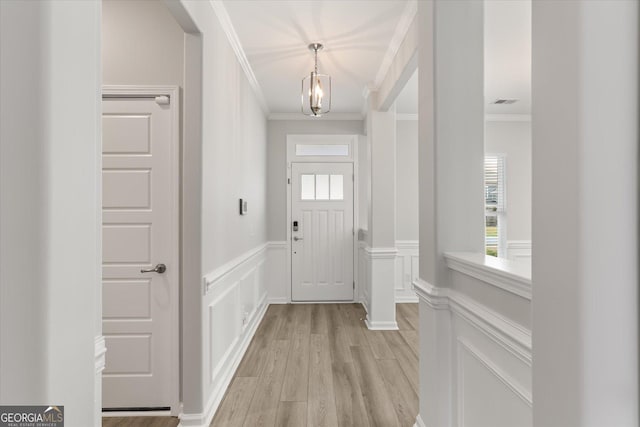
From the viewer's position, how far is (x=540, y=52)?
2.52 feet

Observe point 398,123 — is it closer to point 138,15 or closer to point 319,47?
point 319,47

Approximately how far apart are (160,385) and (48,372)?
1.65 meters

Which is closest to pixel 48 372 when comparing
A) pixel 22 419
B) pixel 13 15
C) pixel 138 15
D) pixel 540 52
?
pixel 22 419

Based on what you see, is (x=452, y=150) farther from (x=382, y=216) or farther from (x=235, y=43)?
(x=382, y=216)

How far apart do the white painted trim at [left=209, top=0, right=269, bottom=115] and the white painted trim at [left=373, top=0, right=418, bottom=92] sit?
4.14 feet

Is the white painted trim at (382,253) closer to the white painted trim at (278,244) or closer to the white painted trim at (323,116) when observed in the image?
the white painted trim at (278,244)

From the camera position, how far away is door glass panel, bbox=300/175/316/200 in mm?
5062

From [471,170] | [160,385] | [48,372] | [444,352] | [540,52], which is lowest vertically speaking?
[160,385]

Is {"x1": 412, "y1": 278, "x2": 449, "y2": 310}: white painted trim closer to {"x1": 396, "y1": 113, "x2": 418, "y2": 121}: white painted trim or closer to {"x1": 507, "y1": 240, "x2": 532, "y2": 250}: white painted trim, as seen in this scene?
{"x1": 396, "y1": 113, "x2": 418, "y2": 121}: white painted trim

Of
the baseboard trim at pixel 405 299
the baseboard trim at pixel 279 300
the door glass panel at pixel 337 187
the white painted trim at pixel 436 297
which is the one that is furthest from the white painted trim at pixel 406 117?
the white painted trim at pixel 436 297

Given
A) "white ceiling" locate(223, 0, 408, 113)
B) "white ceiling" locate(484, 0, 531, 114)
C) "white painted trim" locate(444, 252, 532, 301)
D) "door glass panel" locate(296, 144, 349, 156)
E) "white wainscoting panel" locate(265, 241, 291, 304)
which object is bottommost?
"white wainscoting panel" locate(265, 241, 291, 304)

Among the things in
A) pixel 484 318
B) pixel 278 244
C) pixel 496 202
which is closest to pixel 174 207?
pixel 484 318

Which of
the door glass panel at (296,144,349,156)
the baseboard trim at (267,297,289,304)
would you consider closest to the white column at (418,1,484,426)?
the door glass panel at (296,144,349,156)

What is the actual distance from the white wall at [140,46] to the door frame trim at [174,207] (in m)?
0.06
